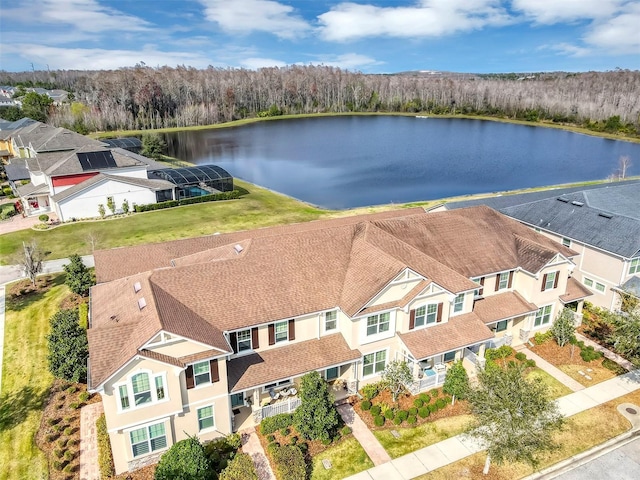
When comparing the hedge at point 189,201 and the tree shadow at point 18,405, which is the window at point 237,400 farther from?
the hedge at point 189,201

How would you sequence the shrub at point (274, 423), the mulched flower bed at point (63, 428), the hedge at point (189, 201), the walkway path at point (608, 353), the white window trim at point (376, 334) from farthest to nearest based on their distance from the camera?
1. the hedge at point (189, 201)
2. the walkway path at point (608, 353)
3. the white window trim at point (376, 334)
4. the shrub at point (274, 423)
5. the mulched flower bed at point (63, 428)

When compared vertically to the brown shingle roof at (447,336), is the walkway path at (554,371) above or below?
below

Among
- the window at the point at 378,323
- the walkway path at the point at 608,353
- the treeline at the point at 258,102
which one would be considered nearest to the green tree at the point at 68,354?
the window at the point at 378,323

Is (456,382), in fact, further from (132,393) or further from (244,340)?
(132,393)

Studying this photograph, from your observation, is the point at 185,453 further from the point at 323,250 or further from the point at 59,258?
the point at 59,258

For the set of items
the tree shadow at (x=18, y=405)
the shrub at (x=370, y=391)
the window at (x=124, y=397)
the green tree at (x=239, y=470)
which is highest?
the window at (x=124, y=397)

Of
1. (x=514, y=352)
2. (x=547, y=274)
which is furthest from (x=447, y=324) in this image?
(x=547, y=274)

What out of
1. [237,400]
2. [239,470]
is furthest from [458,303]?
[239,470]

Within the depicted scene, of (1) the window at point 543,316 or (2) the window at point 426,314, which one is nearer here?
(2) the window at point 426,314
